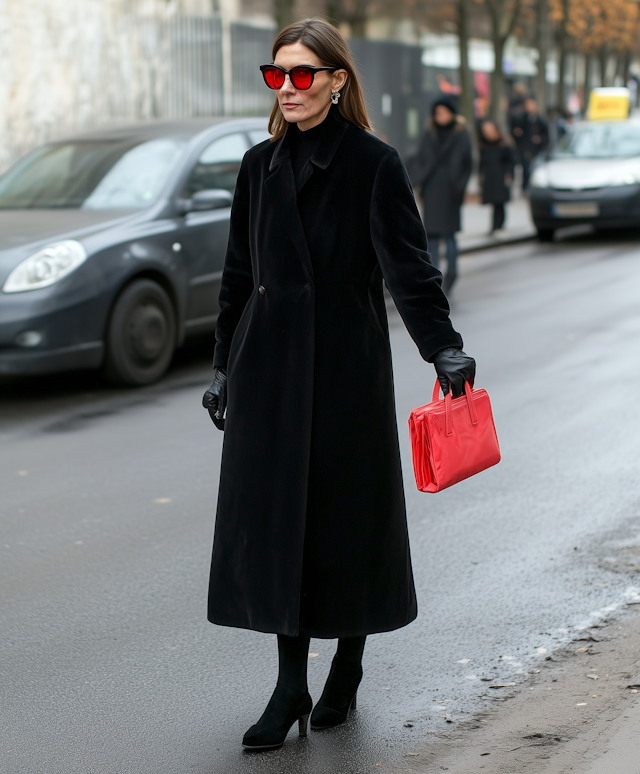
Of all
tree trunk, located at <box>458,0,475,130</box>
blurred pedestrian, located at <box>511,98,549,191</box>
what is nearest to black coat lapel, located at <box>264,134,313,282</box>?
blurred pedestrian, located at <box>511,98,549,191</box>

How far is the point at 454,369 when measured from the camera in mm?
3145

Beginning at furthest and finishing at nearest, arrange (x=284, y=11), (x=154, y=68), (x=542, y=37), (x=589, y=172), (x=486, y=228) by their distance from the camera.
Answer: (x=542, y=37) < (x=486, y=228) < (x=154, y=68) < (x=284, y=11) < (x=589, y=172)

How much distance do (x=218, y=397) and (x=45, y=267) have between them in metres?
4.47

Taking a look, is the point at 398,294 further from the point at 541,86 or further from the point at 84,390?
the point at 541,86

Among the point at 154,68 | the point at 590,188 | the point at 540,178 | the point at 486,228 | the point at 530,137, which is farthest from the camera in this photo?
the point at 530,137

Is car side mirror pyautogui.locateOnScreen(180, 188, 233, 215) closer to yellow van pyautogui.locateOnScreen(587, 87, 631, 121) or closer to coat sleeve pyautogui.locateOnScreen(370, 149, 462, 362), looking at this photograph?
coat sleeve pyautogui.locateOnScreen(370, 149, 462, 362)

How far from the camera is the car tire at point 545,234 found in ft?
57.0

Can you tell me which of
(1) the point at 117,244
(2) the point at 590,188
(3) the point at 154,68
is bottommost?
(2) the point at 590,188

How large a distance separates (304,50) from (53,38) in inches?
586

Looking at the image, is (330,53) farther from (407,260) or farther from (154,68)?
(154,68)

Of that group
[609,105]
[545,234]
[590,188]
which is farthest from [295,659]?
[609,105]

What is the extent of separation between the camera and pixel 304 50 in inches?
123

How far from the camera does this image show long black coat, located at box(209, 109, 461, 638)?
3.15 m

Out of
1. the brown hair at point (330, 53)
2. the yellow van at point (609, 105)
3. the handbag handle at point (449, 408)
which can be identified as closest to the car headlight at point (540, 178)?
the yellow van at point (609, 105)
